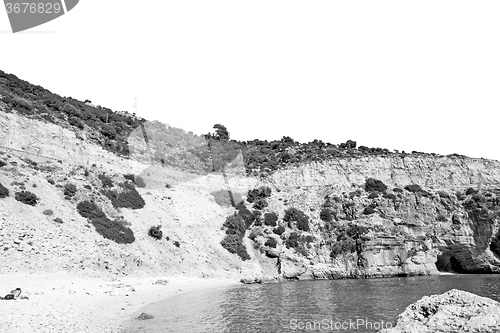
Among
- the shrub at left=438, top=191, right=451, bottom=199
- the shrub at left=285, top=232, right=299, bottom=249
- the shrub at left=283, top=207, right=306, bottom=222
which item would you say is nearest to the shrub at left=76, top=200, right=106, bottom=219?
the shrub at left=285, top=232, right=299, bottom=249

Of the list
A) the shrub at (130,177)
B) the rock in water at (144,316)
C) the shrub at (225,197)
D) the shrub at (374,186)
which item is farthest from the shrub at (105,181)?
the shrub at (374,186)

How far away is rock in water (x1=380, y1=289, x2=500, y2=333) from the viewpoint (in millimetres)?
8406

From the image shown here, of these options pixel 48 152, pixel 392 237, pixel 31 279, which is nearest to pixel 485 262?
pixel 392 237

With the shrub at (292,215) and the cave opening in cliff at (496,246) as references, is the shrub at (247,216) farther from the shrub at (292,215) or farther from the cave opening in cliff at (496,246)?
the cave opening in cliff at (496,246)

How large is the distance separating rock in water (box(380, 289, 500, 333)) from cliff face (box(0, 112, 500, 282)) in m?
25.8

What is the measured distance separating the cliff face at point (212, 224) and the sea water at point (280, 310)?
31.9 ft

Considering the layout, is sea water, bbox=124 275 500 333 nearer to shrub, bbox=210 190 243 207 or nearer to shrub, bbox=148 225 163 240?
shrub, bbox=148 225 163 240

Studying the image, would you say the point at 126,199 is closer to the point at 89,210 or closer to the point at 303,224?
the point at 89,210

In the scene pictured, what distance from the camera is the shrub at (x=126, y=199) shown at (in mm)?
40031

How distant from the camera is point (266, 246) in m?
47.2

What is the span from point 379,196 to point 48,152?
48.6m

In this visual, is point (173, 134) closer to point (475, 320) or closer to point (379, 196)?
point (379, 196)

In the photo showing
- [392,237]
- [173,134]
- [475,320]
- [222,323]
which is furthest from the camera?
[173,134]

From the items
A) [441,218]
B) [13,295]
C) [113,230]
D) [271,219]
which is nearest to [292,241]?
[271,219]
